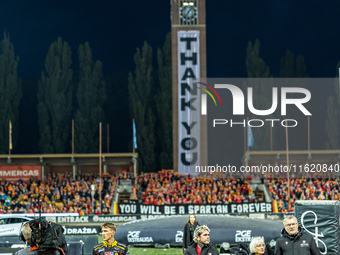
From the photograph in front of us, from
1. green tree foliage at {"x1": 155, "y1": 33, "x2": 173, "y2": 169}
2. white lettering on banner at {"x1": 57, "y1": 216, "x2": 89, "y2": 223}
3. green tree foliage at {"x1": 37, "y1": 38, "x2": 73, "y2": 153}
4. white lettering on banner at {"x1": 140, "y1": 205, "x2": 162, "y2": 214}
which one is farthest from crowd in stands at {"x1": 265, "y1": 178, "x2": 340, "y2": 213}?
green tree foliage at {"x1": 37, "y1": 38, "x2": 73, "y2": 153}

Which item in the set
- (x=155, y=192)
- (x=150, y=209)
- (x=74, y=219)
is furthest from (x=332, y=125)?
(x=74, y=219)

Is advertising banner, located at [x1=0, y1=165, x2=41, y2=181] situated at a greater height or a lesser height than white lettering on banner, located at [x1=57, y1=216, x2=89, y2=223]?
greater

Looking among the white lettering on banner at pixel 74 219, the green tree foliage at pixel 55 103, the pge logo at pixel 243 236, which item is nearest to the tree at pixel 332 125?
the green tree foliage at pixel 55 103

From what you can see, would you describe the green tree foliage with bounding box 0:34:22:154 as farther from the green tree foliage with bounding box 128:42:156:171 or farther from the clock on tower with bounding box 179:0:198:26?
the clock on tower with bounding box 179:0:198:26

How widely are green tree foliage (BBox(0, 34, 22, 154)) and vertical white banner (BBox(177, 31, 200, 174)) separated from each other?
20.4 m

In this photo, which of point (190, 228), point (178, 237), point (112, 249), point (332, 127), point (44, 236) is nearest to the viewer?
point (44, 236)

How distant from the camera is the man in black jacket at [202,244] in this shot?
873 cm

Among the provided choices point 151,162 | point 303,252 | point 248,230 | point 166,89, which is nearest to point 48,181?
point 151,162

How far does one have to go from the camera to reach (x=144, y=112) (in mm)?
69000

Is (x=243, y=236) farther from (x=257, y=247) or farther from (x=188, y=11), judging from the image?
(x=188, y=11)

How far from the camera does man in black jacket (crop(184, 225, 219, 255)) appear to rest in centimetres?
873

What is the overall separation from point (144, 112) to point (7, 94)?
15833 millimetres

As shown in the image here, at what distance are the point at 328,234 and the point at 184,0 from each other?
172ft

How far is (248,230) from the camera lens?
2392cm
